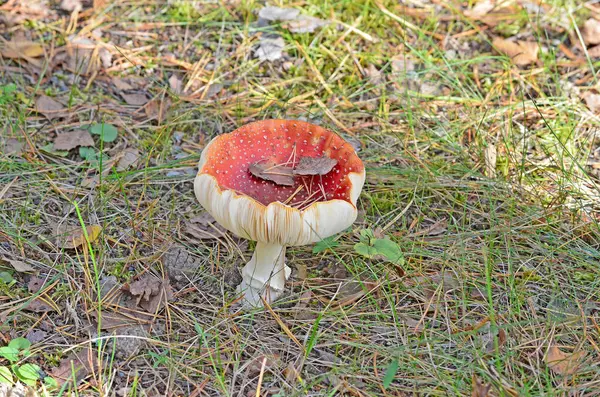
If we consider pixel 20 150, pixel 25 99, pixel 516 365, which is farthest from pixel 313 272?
pixel 25 99

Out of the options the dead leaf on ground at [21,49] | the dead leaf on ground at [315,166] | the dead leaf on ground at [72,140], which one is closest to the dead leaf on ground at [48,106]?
the dead leaf on ground at [72,140]

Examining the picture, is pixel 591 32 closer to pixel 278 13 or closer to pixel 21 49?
pixel 278 13

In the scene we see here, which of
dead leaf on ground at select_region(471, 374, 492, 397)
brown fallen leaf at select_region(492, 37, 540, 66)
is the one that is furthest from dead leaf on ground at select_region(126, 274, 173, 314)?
brown fallen leaf at select_region(492, 37, 540, 66)

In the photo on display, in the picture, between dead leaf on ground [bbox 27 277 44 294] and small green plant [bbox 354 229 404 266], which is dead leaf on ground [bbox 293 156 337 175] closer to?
A: small green plant [bbox 354 229 404 266]

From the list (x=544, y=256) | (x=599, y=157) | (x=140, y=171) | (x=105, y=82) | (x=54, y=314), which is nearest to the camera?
(x=54, y=314)

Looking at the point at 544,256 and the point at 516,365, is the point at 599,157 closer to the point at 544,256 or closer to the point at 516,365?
the point at 544,256

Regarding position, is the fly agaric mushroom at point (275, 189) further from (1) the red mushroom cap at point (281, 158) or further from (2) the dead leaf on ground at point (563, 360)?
(2) the dead leaf on ground at point (563, 360)

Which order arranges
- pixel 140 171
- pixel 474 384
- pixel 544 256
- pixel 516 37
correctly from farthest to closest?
pixel 516 37 → pixel 140 171 → pixel 544 256 → pixel 474 384

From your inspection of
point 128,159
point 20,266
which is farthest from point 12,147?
point 20,266
